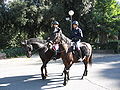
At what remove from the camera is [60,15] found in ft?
90.6

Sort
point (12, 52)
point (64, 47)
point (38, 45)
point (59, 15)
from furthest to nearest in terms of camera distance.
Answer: point (59, 15)
point (12, 52)
point (38, 45)
point (64, 47)

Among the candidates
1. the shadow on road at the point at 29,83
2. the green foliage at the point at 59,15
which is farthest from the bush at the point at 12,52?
the shadow on road at the point at 29,83

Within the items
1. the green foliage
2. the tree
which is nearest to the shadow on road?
the green foliage

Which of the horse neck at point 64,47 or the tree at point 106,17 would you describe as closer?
the horse neck at point 64,47

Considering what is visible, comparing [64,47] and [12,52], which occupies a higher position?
[64,47]

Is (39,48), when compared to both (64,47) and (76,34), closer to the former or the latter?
(64,47)

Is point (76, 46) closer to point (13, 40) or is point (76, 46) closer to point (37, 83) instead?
point (37, 83)

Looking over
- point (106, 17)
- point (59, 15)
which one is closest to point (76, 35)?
A: point (106, 17)

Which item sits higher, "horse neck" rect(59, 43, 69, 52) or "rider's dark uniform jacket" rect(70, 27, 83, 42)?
"rider's dark uniform jacket" rect(70, 27, 83, 42)

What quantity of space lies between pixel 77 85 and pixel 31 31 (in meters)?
21.7

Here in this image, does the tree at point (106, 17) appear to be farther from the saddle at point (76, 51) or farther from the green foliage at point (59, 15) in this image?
the saddle at point (76, 51)

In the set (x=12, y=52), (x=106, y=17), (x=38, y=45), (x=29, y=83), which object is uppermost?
(x=106, y=17)

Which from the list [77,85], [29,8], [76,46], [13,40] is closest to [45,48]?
[76,46]

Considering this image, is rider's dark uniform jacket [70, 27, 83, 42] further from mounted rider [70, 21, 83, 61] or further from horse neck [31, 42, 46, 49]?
horse neck [31, 42, 46, 49]
